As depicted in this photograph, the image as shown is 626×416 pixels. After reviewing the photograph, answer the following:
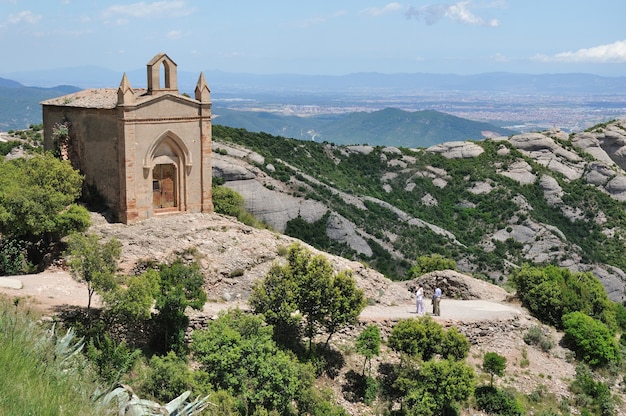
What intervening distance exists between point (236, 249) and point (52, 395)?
55.5 ft

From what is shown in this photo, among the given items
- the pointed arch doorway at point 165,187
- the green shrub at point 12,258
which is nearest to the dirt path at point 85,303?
the green shrub at point 12,258

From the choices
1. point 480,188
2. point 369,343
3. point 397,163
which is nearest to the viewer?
point 369,343

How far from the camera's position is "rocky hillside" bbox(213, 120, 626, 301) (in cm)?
4506

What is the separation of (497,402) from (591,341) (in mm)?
5215

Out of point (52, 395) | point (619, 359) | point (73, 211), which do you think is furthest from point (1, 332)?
point (619, 359)

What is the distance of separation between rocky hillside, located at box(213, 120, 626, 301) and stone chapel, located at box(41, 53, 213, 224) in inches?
644

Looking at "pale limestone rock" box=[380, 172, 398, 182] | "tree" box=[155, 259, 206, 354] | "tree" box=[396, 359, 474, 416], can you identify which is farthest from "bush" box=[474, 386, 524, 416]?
"pale limestone rock" box=[380, 172, 398, 182]

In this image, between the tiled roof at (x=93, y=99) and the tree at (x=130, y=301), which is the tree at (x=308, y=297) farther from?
the tiled roof at (x=93, y=99)

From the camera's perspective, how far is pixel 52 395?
7.17 m

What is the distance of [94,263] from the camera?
17.9 meters

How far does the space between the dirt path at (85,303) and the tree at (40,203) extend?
1.62 meters

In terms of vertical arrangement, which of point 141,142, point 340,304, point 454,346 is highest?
point 141,142

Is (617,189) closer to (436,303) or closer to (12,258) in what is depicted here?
(436,303)

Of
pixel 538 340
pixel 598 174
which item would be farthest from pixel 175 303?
pixel 598 174
